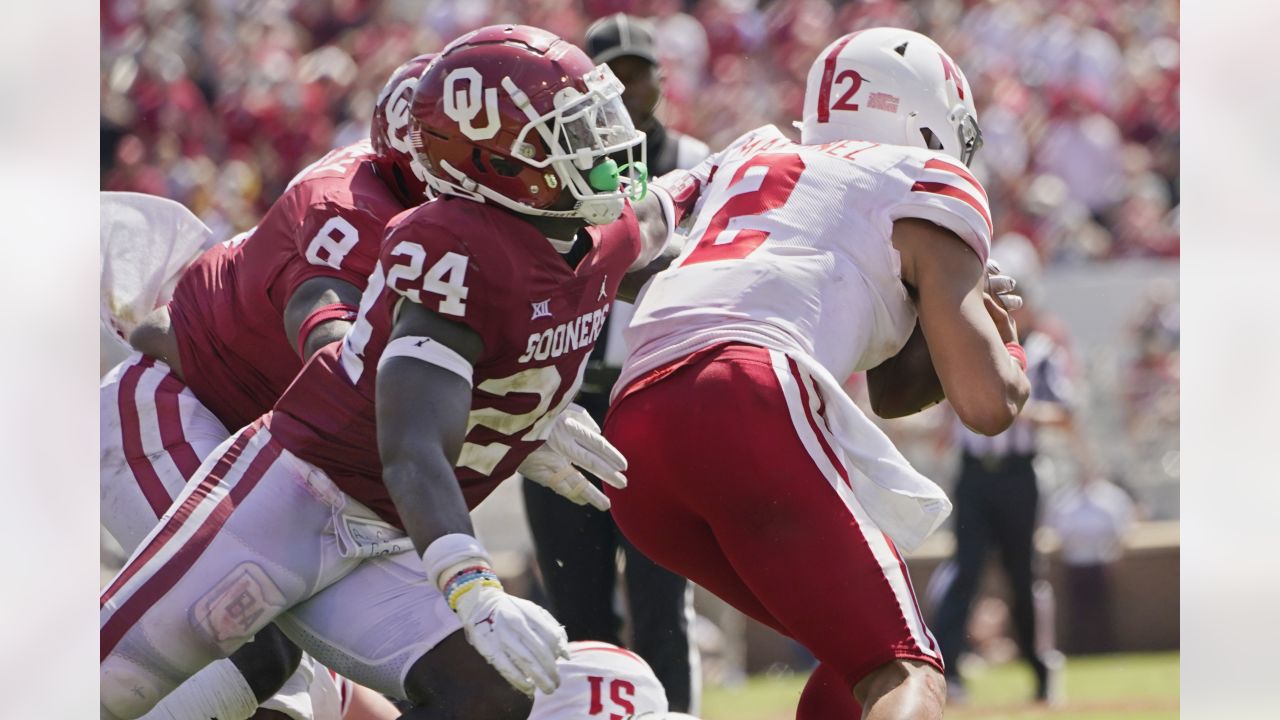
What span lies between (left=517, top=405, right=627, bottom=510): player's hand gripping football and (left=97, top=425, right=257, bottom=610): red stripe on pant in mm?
555

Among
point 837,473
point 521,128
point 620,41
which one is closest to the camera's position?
point 521,128

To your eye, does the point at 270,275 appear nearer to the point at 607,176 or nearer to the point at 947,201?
the point at 607,176

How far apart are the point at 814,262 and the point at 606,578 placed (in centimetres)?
186

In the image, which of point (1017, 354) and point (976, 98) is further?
point (976, 98)

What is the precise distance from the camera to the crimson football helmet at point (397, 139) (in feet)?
11.9

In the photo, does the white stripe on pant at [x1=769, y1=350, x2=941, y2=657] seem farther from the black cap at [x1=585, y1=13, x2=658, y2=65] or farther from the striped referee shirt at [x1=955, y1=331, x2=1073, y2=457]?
the striped referee shirt at [x1=955, y1=331, x2=1073, y2=457]

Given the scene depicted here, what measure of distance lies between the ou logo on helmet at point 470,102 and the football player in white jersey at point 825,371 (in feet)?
1.76

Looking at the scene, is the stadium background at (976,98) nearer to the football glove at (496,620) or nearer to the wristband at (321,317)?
the wristband at (321,317)

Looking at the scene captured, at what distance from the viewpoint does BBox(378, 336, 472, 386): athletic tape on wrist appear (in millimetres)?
2865

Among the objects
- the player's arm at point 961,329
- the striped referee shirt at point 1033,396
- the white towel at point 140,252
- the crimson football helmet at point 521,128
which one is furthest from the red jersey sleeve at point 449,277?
the striped referee shirt at point 1033,396

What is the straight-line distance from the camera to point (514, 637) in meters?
2.64

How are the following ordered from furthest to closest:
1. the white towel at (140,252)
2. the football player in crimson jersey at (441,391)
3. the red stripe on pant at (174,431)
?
the white towel at (140,252), the red stripe on pant at (174,431), the football player in crimson jersey at (441,391)

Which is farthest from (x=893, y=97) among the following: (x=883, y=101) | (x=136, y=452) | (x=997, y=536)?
(x=997, y=536)

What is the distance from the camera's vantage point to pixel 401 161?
Answer: 12.1ft
